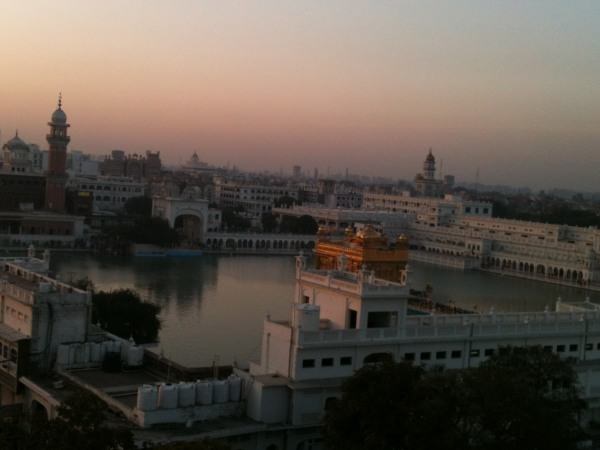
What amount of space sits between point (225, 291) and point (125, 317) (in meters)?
7.08

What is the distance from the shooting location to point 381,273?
27.1 feet

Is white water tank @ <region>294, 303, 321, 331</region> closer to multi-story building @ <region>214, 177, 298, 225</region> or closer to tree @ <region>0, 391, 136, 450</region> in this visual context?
tree @ <region>0, 391, 136, 450</region>

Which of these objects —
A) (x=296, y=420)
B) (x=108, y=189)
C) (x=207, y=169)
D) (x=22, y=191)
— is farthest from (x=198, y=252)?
(x=207, y=169)

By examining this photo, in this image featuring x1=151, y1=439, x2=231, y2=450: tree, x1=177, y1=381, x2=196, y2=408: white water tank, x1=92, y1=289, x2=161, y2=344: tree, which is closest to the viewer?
x1=151, y1=439, x2=231, y2=450: tree

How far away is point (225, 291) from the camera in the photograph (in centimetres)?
1742

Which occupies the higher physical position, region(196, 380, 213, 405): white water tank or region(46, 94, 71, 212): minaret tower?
region(46, 94, 71, 212): minaret tower

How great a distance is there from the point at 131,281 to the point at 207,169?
66392mm

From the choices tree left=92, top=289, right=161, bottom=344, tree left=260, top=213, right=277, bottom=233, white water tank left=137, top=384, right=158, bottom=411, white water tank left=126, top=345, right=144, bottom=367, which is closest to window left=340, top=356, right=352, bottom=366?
white water tank left=137, top=384, right=158, bottom=411

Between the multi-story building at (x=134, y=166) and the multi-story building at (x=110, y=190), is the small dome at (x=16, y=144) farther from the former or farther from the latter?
the multi-story building at (x=134, y=166)

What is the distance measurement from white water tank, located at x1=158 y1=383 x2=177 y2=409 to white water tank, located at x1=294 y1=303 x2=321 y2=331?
43.0 inches

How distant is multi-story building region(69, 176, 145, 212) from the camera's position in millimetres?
34094

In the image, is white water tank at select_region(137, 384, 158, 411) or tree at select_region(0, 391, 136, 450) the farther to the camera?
white water tank at select_region(137, 384, 158, 411)

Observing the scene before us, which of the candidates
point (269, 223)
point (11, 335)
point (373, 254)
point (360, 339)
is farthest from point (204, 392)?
point (269, 223)

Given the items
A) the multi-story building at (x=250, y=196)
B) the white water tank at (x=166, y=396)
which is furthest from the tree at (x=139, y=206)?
the white water tank at (x=166, y=396)
